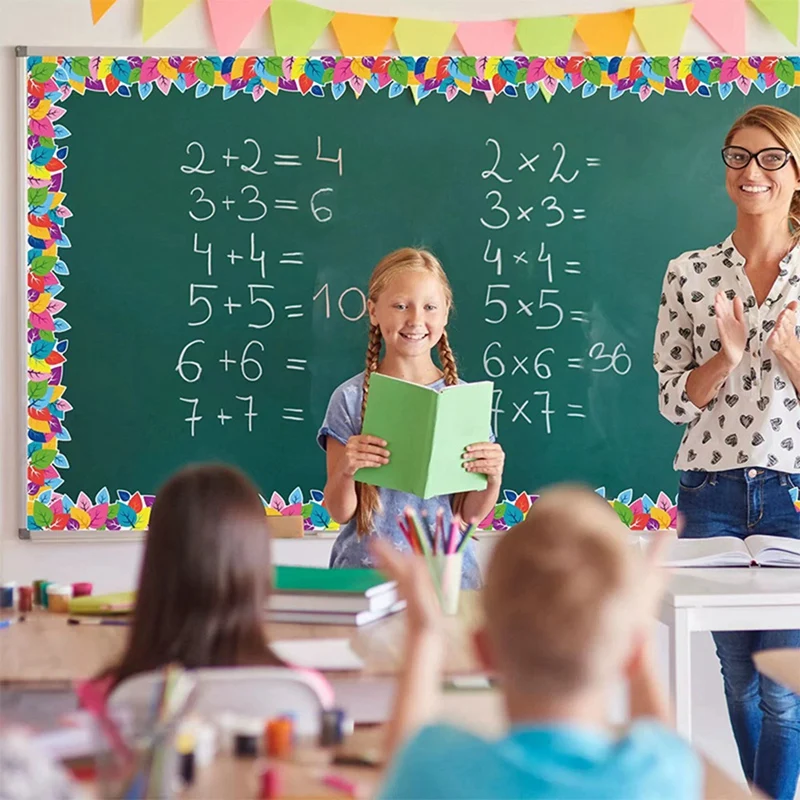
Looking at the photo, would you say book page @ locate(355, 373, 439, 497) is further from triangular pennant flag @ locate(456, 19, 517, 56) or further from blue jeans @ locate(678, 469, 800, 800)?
triangular pennant flag @ locate(456, 19, 517, 56)

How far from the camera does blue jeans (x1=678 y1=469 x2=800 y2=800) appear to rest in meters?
2.70

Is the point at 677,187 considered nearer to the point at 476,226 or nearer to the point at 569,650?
the point at 476,226

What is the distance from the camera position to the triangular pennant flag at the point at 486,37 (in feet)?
11.9

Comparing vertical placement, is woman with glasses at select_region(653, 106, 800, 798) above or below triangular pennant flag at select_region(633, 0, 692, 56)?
below

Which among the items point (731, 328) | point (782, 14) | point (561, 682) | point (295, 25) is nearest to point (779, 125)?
point (731, 328)

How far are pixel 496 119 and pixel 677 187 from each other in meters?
Result: 0.62

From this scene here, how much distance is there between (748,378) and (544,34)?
141 centimetres

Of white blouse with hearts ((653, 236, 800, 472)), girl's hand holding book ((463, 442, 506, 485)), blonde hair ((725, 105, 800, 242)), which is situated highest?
blonde hair ((725, 105, 800, 242))

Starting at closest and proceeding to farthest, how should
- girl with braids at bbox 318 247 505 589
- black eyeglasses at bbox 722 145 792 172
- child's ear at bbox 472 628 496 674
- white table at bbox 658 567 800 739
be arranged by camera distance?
1. child's ear at bbox 472 628 496 674
2. white table at bbox 658 567 800 739
3. girl with braids at bbox 318 247 505 589
4. black eyeglasses at bbox 722 145 792 172

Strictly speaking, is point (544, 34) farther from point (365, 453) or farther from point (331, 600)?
point (331, 600)

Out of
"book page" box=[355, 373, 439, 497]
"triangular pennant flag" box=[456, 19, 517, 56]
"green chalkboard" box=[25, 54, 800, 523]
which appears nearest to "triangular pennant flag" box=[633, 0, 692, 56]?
"green chalkboard" box=[25, 54, 800, 523]

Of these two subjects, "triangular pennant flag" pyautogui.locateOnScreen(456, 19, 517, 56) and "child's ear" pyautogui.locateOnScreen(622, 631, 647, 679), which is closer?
"child's ear" pyautogui.locateOnScreen(622, 631, 647, 679)

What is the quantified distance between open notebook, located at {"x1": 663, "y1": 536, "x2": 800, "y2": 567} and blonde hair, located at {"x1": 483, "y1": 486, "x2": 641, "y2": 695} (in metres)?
1.51

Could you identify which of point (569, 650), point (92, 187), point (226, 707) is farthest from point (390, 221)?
point (569, 650)
